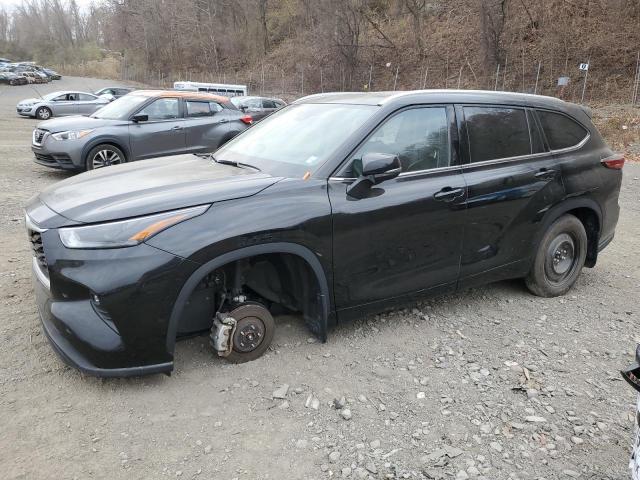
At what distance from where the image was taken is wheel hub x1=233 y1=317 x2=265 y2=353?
3.32 metres

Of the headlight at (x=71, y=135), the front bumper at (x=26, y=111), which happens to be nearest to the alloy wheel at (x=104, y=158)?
the headlight at (x=71, y=135)

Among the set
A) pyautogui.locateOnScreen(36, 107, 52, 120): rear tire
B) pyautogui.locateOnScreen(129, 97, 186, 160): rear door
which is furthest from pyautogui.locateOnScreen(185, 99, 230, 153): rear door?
pyautogui.locateOnScreen(36, 107, 52, 120): rear tire

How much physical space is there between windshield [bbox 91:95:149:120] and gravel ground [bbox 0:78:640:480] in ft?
20.0

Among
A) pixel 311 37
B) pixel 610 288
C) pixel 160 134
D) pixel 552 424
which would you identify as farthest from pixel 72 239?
pixel 311 37

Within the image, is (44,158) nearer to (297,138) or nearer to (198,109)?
(198,109)

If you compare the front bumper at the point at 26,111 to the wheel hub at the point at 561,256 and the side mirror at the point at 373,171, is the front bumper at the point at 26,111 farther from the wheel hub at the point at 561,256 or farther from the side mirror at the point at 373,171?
the wheel hub at the point at 561,256

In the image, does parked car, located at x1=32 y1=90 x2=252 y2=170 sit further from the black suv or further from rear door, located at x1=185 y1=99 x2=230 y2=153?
the black suv

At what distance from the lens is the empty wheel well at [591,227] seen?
479 cm

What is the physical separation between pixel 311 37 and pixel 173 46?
2668cm

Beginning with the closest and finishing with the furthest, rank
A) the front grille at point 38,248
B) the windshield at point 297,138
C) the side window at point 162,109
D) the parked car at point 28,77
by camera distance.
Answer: the front grille at point 38,248 → the windshield at point 297,138 → the side window at point 162,109 → the parked car at point 28,77

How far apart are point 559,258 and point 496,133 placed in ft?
4.56

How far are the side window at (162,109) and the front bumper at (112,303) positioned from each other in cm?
749

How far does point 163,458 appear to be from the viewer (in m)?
2.60

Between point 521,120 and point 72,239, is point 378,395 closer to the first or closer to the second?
point 72,239
